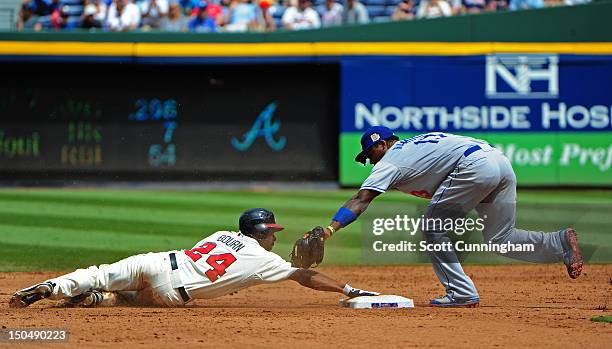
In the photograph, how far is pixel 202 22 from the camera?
1770cm

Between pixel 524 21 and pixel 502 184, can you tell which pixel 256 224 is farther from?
pixel 524 21

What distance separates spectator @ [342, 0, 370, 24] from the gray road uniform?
9.91 metres

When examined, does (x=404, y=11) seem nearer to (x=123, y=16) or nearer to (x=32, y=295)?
(x=123, y=16)

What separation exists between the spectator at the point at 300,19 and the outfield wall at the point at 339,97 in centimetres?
35

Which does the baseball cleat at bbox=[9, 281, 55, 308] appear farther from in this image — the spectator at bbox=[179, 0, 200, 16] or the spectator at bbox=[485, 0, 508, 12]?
the spectator at bbox=[485, 0, 508, 12]

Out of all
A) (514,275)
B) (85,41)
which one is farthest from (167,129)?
(514,275)

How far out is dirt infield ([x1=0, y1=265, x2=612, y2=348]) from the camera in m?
6.37

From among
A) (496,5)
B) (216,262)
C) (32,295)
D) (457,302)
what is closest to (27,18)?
(496,5)

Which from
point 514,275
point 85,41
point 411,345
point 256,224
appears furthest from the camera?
point 85,41

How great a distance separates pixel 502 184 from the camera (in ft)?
26.3

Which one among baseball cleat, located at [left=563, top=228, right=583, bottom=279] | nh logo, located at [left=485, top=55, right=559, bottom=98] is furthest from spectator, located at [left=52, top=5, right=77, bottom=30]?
baseball cleat, located at [left=563, top=228, right=583, bottom=279]

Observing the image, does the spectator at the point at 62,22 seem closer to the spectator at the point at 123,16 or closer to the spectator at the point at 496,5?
the spectator at the point at 123,16

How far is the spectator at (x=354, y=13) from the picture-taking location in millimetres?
17703

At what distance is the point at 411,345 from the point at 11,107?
1303cm
